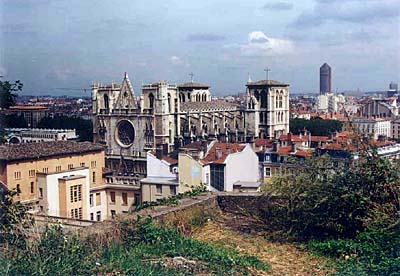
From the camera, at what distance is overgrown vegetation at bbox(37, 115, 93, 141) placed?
38.0 meters

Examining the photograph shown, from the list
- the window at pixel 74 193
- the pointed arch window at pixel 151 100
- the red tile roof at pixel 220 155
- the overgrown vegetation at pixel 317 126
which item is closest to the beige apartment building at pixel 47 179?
the window at pixel 74 193

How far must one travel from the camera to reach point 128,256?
396 cm

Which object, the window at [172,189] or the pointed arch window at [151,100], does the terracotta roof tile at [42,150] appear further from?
the pointed arch window at [151,100]

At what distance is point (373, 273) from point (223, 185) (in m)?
13.3

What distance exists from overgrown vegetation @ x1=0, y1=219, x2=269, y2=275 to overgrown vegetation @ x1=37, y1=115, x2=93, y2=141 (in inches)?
1315

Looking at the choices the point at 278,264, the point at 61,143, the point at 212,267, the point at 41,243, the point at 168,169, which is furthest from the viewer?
the point at 61,143

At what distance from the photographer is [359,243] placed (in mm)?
4586

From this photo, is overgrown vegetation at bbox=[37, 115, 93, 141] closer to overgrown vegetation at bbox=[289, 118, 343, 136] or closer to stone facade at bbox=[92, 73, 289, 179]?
stone facade at bbox=[92, 73, 289, 179]

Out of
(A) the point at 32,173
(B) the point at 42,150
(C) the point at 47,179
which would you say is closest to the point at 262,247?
(C) the point at 47,179

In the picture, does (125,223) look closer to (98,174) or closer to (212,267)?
(212,267)

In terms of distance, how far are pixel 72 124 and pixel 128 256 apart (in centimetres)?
3803

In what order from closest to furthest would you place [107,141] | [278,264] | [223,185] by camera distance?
[278,264] < [223,185] < [107,141]

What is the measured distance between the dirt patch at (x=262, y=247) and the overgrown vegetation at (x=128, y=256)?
0.23 meters

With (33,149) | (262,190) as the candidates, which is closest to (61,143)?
(33,149)
